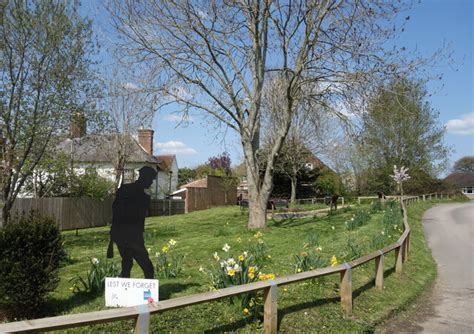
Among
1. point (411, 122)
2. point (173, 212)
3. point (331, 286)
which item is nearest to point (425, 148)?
point (411, 122)

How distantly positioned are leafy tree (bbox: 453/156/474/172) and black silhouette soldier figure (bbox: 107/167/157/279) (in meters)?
108

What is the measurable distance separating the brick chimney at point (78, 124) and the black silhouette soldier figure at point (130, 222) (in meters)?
10.4

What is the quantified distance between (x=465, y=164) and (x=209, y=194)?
79818 mm

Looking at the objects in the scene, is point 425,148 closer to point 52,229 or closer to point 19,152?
point 19,152

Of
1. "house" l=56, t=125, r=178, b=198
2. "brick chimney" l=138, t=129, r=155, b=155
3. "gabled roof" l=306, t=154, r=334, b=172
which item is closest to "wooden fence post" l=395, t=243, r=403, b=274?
"house" l=56, t=125, r=178, b=198

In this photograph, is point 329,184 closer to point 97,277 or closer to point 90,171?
point 90,171

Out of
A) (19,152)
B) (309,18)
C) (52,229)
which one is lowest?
(52,229)

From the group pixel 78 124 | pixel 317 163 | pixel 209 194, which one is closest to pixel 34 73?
pixel 78 124

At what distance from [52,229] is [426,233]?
16368 mm

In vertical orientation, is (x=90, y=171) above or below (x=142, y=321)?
above

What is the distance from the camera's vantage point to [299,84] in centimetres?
1579

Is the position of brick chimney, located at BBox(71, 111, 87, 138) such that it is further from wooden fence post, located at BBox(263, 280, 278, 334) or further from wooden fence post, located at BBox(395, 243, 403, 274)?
wooden fence post, located at BBox(263, 280, 278, 334)

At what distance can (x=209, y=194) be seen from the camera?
4216cm

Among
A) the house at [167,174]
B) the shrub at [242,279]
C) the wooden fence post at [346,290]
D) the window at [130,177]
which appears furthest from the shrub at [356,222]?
the house at [167,174]
